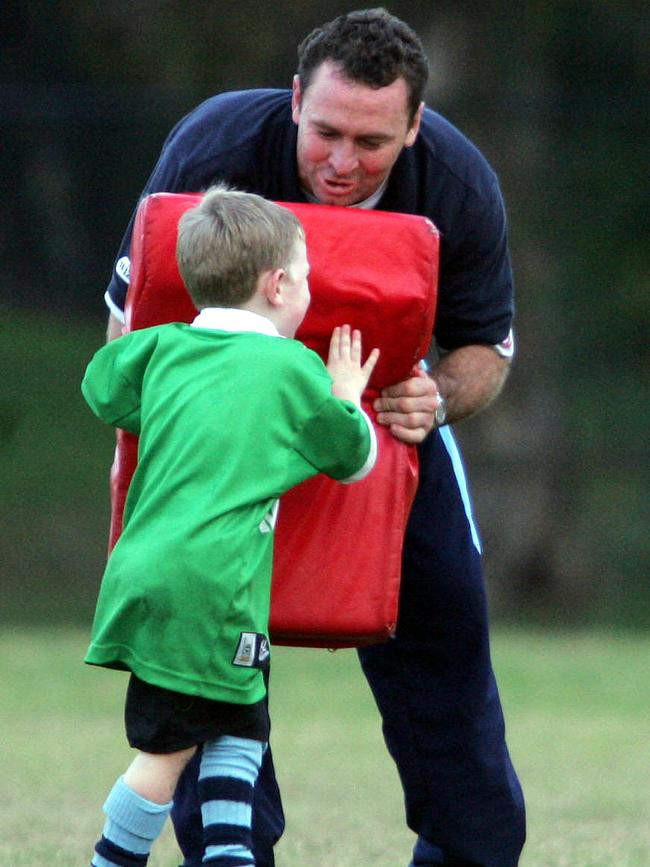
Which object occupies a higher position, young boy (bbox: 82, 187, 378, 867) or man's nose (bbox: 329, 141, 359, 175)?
man's nose (bbox: 329, 141, 359, 175)

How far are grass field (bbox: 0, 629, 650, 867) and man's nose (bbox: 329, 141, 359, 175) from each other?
6.86ft

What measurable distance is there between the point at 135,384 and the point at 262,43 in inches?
527

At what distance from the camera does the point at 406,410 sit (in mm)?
3830

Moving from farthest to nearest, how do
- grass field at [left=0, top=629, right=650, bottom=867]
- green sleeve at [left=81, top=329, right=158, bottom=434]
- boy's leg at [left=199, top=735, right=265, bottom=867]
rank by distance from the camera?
1. grass field at [left=0, top=629, right=650, bottom=867]
2. green sleeve at [left=81, top=329, right=158, bottom=434]
3. boy's leg at [left=199, top=735, right=265, bottom=867]

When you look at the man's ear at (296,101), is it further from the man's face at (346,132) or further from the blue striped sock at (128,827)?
the blue striped sock at (128,827)

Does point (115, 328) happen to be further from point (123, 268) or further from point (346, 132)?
point (346, 132)

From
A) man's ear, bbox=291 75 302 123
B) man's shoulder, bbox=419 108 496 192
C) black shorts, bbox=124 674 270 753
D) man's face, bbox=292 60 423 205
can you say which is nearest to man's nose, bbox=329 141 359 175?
man's face, bbox=292 60 423 205

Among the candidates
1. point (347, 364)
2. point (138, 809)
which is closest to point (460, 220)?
point (347, 364)

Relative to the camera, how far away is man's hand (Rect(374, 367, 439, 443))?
3816mm

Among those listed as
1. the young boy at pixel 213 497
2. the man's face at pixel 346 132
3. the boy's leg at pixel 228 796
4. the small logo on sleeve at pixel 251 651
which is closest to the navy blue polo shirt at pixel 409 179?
the man's face at pixel 346 132

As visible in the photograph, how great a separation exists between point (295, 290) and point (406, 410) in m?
0.50

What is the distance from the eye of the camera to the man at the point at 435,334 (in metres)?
3.93

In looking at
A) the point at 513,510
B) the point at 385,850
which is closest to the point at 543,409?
the point at 513,510

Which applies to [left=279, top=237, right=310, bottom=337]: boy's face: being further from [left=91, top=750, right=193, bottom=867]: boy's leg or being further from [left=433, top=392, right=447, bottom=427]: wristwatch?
[left=91, top=750, right=193, bottom=867]: boy's leg
